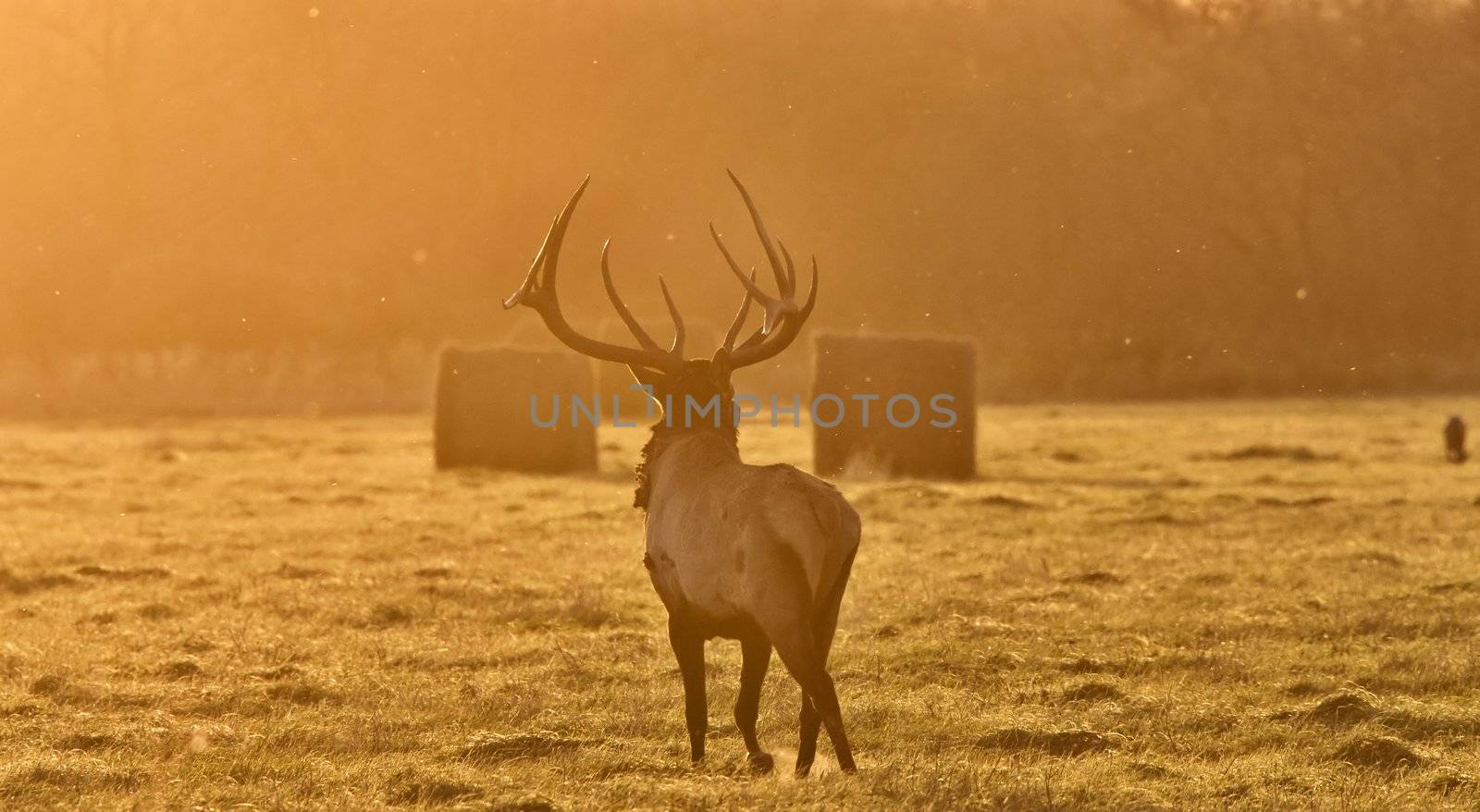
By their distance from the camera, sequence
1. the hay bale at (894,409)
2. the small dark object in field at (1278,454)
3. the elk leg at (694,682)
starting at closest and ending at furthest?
the elk leg at (694,682) → the hay bale at (894,409) → the small dark object in field at (1278,454)

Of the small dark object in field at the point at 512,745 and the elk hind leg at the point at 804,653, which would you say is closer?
the elk hind leg at the point at 804,653

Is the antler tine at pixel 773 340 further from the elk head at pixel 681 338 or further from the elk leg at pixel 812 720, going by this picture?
the elk leg at pixel 812 720

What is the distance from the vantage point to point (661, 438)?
7.96m

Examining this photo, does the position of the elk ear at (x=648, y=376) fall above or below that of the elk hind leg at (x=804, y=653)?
above

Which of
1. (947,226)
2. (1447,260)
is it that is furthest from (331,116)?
(1447,260)

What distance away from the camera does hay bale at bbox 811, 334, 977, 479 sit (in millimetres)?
22156

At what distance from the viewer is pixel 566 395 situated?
2291 cm

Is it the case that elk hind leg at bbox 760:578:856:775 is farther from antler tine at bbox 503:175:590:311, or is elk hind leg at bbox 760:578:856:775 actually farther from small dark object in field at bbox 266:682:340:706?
small dark object in field at bbox 266:682:340:706

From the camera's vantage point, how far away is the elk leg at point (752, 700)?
24.1 feet

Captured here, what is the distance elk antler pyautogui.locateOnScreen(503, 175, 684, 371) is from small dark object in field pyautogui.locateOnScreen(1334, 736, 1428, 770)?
11.4 ft

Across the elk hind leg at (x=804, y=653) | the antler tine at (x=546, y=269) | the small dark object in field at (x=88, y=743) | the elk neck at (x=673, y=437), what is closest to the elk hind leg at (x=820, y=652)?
the elk hind leg at (x=804, y=653)

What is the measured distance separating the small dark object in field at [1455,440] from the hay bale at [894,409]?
6.45 meters

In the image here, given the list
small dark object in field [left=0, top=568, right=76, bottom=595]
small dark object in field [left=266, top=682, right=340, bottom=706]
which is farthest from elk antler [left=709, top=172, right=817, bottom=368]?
small dark object in field [left=0, top=568, right=76, bottom=595]

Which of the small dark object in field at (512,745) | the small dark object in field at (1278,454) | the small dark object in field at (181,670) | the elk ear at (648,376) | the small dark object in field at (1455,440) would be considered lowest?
the small dark object in field at (181,670)
